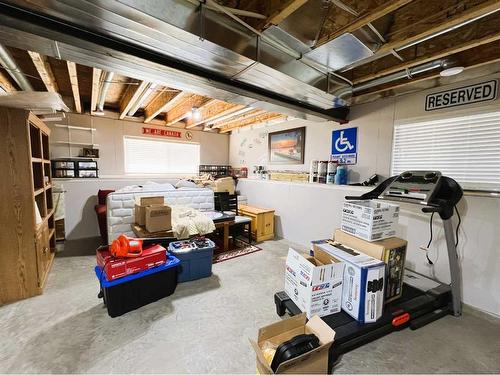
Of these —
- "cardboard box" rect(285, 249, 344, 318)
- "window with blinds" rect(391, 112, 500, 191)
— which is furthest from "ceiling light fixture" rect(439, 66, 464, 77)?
"cardboard box" rect(285, 249, 344, 318)

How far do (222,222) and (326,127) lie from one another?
8.00 feet

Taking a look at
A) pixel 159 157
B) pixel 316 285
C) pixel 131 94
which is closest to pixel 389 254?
pixel 316 285

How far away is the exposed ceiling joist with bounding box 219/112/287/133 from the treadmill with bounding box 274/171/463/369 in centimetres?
277

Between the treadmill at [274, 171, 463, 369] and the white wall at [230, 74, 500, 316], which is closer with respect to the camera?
the treadmill at [274, 171, 463, 369]

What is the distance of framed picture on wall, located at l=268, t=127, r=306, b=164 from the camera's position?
14.2ft

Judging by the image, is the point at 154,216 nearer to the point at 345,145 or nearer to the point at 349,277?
the point at 349,277

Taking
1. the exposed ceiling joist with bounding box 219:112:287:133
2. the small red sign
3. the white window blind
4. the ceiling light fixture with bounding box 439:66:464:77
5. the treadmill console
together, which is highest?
the exposed ceiling joist with bounding box 219:112:287:133

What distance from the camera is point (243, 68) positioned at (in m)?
1.95

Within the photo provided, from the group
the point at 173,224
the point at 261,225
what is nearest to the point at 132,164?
the point at 173,224

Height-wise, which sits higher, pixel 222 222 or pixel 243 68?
pixel 243 68

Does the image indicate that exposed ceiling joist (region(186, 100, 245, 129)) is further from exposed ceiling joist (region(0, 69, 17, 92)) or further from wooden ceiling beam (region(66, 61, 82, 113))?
exposed ceiling joist (region(0, 69, 17, 92))

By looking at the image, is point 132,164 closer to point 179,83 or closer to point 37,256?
point 37,256

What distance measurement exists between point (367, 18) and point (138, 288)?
2.93m

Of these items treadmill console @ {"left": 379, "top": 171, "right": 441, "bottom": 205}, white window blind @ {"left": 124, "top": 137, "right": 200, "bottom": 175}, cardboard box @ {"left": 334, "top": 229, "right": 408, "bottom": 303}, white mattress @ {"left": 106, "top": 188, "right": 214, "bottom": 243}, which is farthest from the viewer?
white window blind @ {"left": 124, "top": 137, "right": 200, "bottom": 175}
